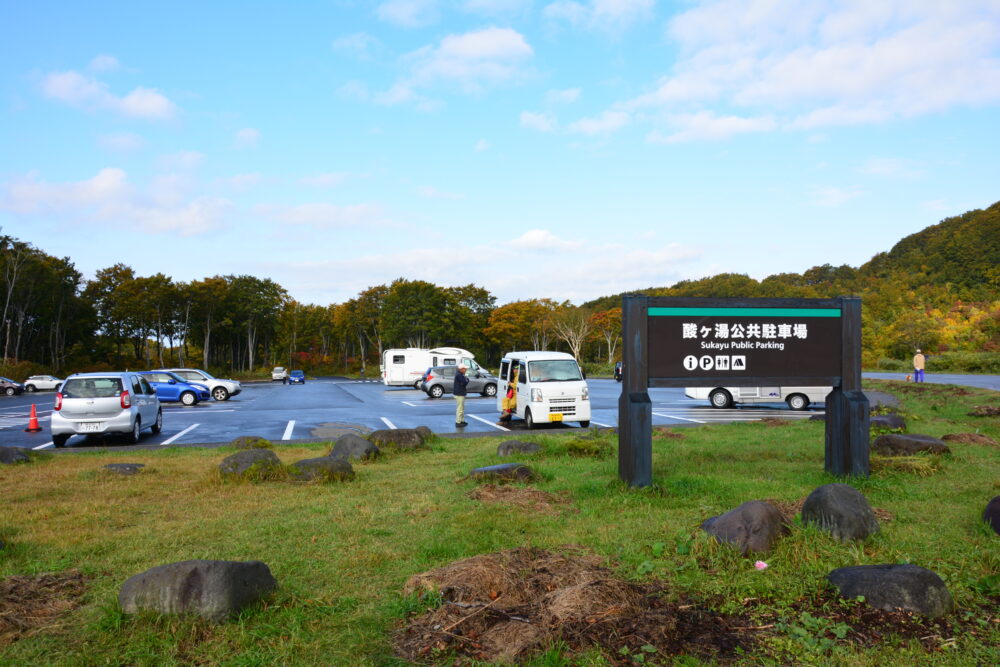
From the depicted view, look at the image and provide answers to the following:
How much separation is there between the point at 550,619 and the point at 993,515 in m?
4.01

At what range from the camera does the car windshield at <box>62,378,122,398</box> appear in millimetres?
13664

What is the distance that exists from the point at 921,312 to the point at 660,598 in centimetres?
7247

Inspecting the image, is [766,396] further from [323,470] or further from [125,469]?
[125,469]

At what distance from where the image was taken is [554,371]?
610 inches

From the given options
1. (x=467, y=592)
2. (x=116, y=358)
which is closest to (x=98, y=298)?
(x=116, y=358)

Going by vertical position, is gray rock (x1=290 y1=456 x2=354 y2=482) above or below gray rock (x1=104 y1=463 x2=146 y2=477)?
above

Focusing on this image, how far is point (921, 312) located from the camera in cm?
6456

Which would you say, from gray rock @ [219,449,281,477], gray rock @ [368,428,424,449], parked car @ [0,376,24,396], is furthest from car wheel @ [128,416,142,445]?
parked car @ [0,376,24,396]

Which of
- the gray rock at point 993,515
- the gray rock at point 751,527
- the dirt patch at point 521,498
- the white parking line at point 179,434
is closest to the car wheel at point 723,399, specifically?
the white parking line at point 179,434

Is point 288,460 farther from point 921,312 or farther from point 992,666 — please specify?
point 921,312

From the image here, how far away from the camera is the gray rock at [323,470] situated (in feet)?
26.8

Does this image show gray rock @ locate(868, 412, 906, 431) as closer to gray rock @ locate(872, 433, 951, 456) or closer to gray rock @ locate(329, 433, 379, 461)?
gray rock @ locate(872, 433, 951, 456)

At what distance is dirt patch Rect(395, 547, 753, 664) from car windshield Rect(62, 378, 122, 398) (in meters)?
12.1

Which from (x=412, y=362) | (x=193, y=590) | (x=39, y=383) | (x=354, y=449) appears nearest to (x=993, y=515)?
(x=193, y=590)
